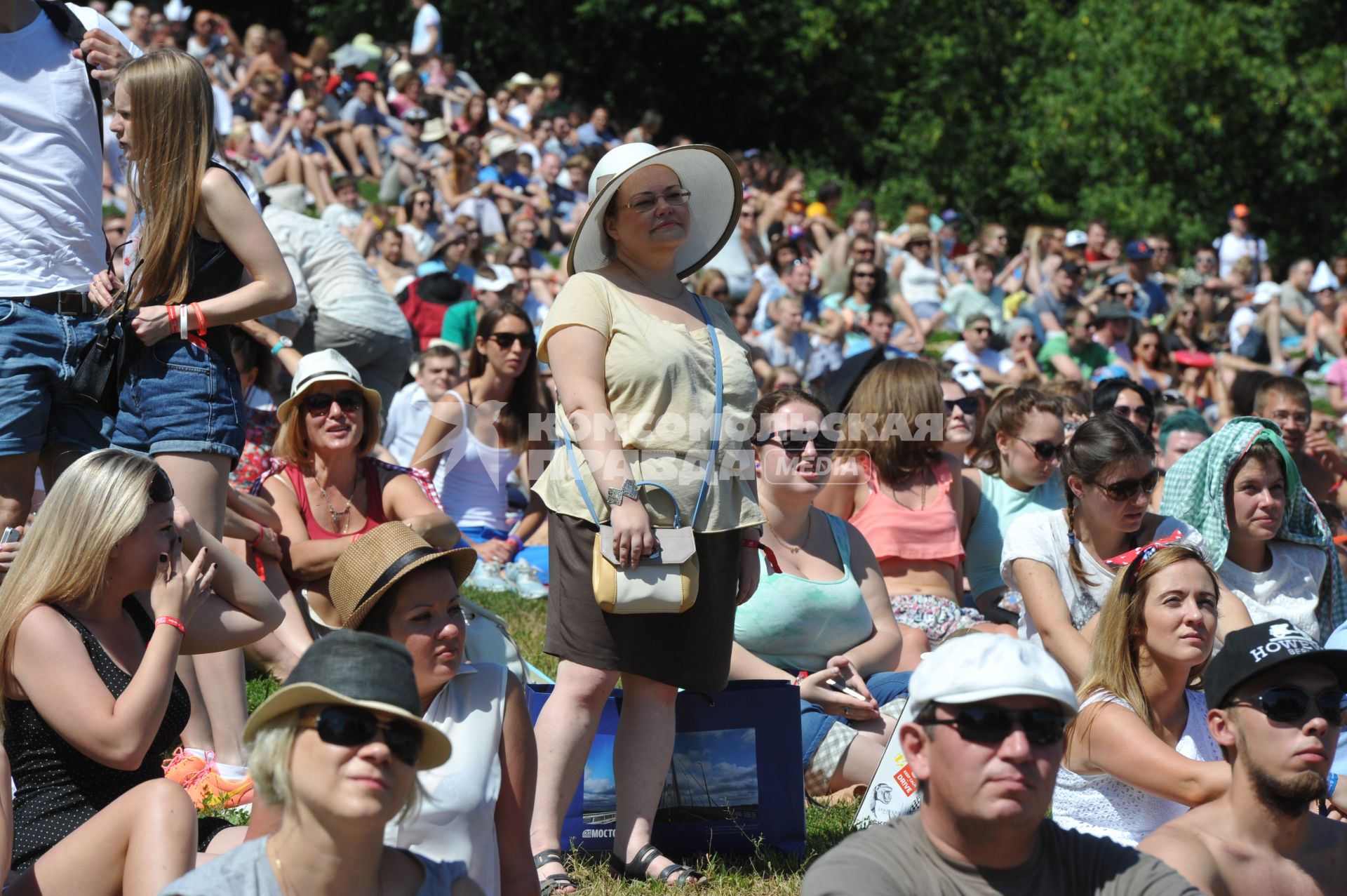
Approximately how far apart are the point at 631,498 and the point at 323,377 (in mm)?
1856

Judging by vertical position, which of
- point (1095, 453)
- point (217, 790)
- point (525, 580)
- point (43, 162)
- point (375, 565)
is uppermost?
point (43, 162)

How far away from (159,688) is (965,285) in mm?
13440

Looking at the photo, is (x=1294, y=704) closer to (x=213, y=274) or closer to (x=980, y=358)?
(x=213, y=274)

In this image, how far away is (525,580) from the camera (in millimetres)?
7273

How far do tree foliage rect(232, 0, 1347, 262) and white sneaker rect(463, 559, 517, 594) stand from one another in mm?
19932

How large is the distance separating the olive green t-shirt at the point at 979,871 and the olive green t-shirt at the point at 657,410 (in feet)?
4.71

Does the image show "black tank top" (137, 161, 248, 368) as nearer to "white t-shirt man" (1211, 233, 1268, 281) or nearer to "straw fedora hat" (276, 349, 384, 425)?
"straw fedora hat" (276, 349, 384, 425)

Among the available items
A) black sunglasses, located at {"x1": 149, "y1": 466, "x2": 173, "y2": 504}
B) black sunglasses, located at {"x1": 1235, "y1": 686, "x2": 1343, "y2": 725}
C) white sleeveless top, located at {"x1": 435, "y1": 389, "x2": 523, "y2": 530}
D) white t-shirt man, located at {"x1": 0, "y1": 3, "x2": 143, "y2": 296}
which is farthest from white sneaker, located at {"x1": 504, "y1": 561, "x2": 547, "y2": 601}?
black sunglasses, located at {"x1": 1235, "y1": 686, "x2": 1343, "y2": 725}

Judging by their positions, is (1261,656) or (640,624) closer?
(1261,656)

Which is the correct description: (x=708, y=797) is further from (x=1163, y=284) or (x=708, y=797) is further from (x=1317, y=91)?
(x=1317, y=91)

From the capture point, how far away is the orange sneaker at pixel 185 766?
14.5ft

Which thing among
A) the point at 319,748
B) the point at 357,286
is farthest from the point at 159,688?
the point at 357,286

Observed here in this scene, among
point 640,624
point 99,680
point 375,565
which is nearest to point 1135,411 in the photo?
Answer: point 640,624

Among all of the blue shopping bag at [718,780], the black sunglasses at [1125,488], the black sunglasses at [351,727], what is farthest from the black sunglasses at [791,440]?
the black sunglasses at [351,727]
